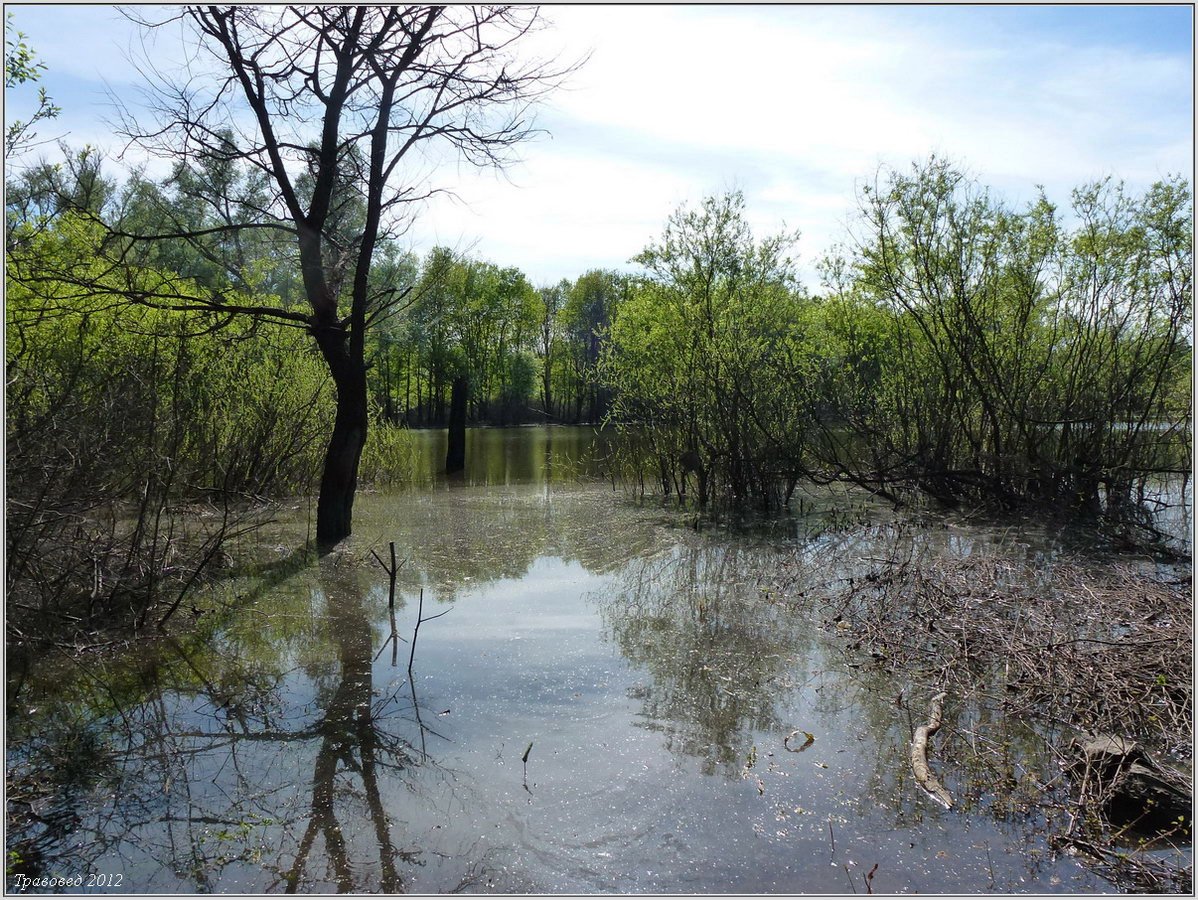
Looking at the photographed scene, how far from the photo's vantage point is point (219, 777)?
13.4 ft

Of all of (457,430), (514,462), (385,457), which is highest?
(457,430)

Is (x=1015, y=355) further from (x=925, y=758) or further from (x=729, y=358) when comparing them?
(x=925, y=758)

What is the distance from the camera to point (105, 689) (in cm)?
515

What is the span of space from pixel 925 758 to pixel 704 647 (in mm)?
2121

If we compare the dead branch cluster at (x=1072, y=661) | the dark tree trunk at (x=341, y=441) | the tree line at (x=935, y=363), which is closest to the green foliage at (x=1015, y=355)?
the tree line at (x=935, y=363)

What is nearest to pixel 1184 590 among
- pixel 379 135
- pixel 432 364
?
pixel 379 135

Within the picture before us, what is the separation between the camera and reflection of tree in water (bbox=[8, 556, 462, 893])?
11.1 feet

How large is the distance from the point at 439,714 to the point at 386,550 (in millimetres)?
4503

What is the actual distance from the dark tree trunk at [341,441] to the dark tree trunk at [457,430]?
32.0ft

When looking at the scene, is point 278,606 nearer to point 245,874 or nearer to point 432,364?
point 245,874

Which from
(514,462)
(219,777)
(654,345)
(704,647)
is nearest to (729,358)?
(654,345)

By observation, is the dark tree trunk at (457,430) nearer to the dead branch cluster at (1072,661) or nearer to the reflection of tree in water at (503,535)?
the reflection of tree in water at (503,535)

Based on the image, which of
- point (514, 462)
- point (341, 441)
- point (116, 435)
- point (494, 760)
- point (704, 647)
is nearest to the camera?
point (494, 760)

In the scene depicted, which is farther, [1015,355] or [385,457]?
[385,457]
